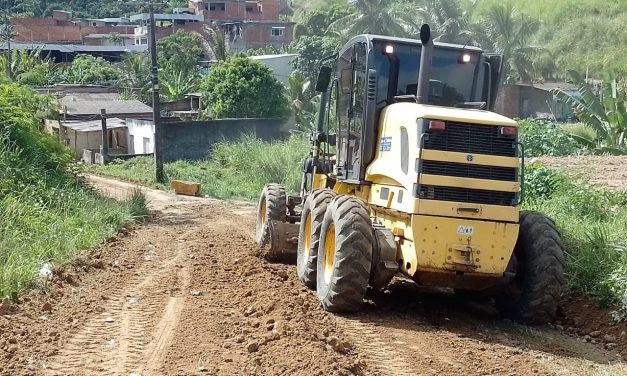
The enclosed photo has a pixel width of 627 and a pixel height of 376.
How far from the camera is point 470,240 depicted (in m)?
8.20

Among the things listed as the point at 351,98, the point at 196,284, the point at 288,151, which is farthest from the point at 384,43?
the point at 288,151

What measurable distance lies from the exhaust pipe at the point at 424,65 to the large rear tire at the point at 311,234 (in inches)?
64.4

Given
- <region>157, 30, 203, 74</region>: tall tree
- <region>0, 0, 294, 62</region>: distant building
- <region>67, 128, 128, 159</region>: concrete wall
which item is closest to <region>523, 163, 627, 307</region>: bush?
<region>67, 128, 128, 159</region>: concrete wall

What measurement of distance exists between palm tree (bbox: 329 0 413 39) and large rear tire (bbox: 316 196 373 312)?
37.1 metres

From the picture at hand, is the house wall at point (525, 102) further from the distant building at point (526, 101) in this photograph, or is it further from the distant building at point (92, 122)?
the distant building at point (92, 122)

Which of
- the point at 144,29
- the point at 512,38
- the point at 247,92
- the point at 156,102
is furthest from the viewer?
the point at 144,29

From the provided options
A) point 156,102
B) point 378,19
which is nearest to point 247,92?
point 378,19

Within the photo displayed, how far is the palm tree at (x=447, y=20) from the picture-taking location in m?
45.2

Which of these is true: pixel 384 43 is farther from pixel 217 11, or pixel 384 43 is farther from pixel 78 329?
pixel 217 11

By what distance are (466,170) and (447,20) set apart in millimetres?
39076

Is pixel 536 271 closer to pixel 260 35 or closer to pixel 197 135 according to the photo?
pixel 197 135

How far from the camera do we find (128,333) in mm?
7777

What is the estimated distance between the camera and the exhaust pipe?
877 cm

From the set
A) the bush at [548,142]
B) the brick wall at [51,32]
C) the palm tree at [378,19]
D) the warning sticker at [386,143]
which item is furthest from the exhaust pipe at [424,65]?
the brick wall at [51,32]
